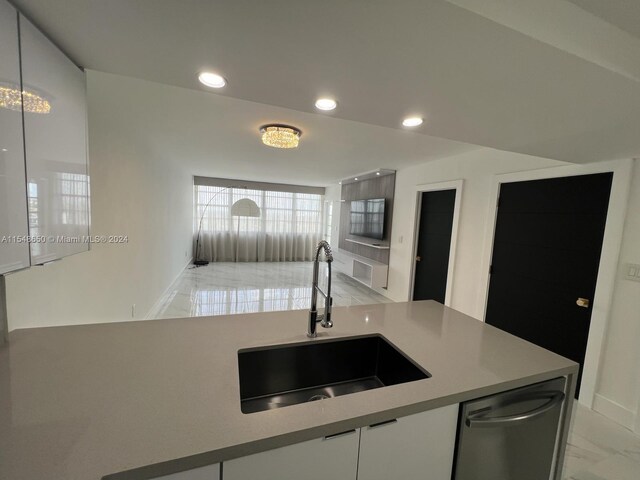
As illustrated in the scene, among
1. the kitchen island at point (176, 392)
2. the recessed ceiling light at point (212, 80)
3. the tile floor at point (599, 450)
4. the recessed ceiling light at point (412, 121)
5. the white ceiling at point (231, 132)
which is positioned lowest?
the tile floor at point (599, 450)

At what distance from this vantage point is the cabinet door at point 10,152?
68 centimetres

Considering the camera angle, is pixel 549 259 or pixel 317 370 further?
pixel 549 259

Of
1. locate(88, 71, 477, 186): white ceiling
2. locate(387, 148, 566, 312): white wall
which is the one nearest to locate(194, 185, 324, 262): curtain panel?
locate(88, 71, 477, 186): white ceiling

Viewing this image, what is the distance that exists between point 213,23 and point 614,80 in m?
1.45

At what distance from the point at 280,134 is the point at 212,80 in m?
1.46

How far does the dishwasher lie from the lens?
0.95m

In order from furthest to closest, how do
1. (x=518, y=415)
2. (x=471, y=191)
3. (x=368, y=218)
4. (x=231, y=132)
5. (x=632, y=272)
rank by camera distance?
(x=368, y=218) → (x=471, y=191) → (x=231, y=132) → (x=632, y=272) → (x=518, y=415)

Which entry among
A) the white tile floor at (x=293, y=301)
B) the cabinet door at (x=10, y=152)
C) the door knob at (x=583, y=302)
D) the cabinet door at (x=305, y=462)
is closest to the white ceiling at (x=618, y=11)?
the cabinet door at (x=305, y=462)

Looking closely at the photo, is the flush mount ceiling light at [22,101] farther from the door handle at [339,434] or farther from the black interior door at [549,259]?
the black interior door at [549,259]

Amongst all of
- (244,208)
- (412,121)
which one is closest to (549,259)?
(412,121)

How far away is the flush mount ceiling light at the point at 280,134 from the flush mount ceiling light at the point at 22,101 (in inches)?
75.1

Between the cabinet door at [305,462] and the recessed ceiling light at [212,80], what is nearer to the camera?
the cabinet door at [305,462]

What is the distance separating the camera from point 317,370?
129 cm

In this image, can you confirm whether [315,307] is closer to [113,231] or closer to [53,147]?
[53,147]
